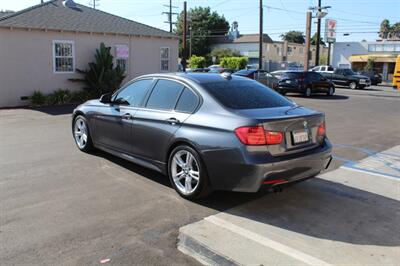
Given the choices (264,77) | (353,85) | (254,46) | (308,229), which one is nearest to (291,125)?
(308,229)

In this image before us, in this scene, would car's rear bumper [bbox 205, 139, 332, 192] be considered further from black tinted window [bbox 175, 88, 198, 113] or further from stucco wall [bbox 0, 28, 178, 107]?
stucco wall [bbox 0, 28, 178, 107]

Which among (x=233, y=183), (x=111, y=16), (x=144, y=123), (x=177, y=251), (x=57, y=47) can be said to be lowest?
(x=177, y=251)

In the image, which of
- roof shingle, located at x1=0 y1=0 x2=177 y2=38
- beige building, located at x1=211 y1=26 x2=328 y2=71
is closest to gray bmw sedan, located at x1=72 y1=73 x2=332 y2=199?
roof shingle, located at x1=0 y1=0 x2=177 y2=38

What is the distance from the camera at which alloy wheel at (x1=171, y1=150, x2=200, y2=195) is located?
16.3 ft

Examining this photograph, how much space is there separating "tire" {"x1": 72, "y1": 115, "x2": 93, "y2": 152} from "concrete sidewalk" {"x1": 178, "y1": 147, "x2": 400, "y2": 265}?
142 inches

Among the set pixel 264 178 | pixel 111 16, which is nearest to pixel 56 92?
pixel 111 16

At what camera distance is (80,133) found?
7625mm

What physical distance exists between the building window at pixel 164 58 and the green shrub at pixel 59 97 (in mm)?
6417

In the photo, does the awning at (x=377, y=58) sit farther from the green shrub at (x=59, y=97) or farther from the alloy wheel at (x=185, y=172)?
the alloy wheel at (x=185, y=172)

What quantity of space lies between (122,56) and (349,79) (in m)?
19.8

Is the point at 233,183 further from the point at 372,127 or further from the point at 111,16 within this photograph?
the point at 111,16

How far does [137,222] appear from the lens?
4383 millimetres

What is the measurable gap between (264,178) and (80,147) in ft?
14.4

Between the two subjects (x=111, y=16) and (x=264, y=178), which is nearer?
(x=264, y=178)
